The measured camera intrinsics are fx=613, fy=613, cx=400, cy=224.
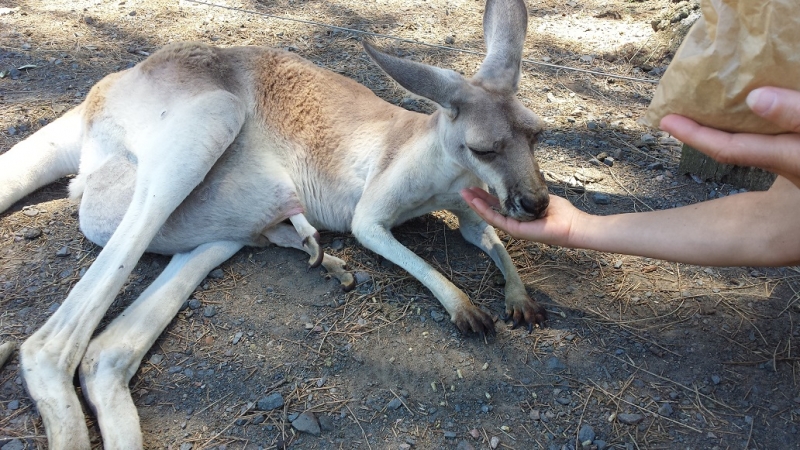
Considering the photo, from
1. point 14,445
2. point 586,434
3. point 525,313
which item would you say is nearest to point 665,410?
point 586,434

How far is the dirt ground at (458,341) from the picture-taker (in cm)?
222

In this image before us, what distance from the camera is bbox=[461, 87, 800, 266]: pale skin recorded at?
166 cm

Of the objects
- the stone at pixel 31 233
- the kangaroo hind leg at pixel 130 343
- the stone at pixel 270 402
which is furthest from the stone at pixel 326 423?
the stone at pixel 31 233

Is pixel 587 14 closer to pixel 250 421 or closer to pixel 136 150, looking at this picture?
pixel 136 150

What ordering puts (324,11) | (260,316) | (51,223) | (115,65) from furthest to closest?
(324,11) < (115,65) < (51,223) < (260,316)

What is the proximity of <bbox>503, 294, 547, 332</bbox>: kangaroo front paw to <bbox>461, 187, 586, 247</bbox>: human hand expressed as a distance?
1.08ft

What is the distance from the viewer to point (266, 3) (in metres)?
5.56

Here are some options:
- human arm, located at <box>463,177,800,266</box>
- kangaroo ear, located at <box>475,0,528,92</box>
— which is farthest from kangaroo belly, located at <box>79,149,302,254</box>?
human arm, located at <box>463,177,800,266</box>

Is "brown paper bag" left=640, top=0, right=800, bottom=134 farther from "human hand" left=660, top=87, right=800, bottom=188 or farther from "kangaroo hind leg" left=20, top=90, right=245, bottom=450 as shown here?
"kangaroo hind leg" left=20, top=90, right=245, bottom=450

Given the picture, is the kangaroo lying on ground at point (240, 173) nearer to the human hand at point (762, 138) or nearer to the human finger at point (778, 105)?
the human hand at point (762, 138)

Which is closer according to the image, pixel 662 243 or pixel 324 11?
pixel 662 243

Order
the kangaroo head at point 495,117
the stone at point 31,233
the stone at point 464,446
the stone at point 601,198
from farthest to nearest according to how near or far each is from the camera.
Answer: the stone at point 601,198, the stone at point 31,233, the kangaroo head at point 495,117, the stone at point 464,446

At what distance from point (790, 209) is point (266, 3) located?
4.75 metres

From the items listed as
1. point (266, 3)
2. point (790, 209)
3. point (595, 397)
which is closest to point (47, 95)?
point (266, 3)
